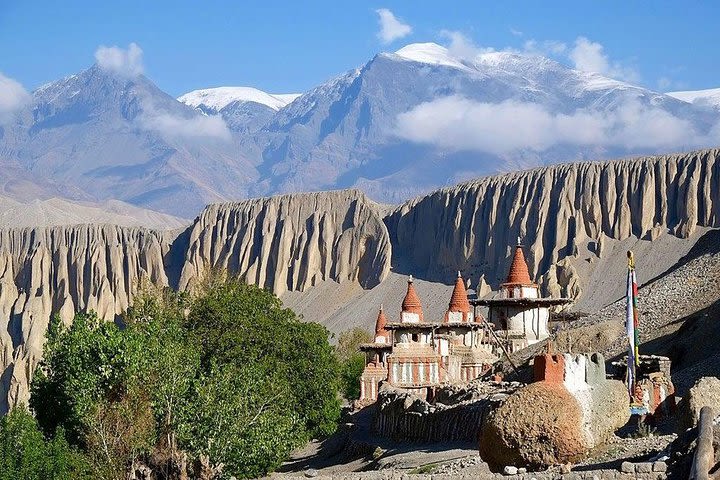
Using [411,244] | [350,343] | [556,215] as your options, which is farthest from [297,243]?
[350,343]

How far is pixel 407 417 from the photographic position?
4494cm

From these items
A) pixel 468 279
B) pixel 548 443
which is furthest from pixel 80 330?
pixel 468 279

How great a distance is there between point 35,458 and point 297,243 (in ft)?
486

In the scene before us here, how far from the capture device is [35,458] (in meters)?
35.5

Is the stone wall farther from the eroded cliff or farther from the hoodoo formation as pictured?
the eroded cliff

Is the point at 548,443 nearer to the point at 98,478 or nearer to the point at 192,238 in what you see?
the point at 98,478

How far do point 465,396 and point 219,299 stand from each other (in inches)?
740

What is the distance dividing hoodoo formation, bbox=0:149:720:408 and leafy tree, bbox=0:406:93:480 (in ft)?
273

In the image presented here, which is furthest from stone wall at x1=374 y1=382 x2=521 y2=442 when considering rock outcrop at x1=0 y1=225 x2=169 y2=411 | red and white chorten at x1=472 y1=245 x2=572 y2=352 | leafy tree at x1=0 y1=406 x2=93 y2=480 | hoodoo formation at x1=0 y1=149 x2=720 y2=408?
rock outcrop at x1=0 y1=225 x2=169 y2=411

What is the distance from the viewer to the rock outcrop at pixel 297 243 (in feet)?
565

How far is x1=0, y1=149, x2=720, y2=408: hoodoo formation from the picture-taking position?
13988 cm

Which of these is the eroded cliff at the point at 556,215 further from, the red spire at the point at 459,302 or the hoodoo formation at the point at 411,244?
the red spire at the point at 459,302

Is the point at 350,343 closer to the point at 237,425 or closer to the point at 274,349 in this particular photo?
the point at 274,349

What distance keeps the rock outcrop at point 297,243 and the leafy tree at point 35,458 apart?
417 feet
